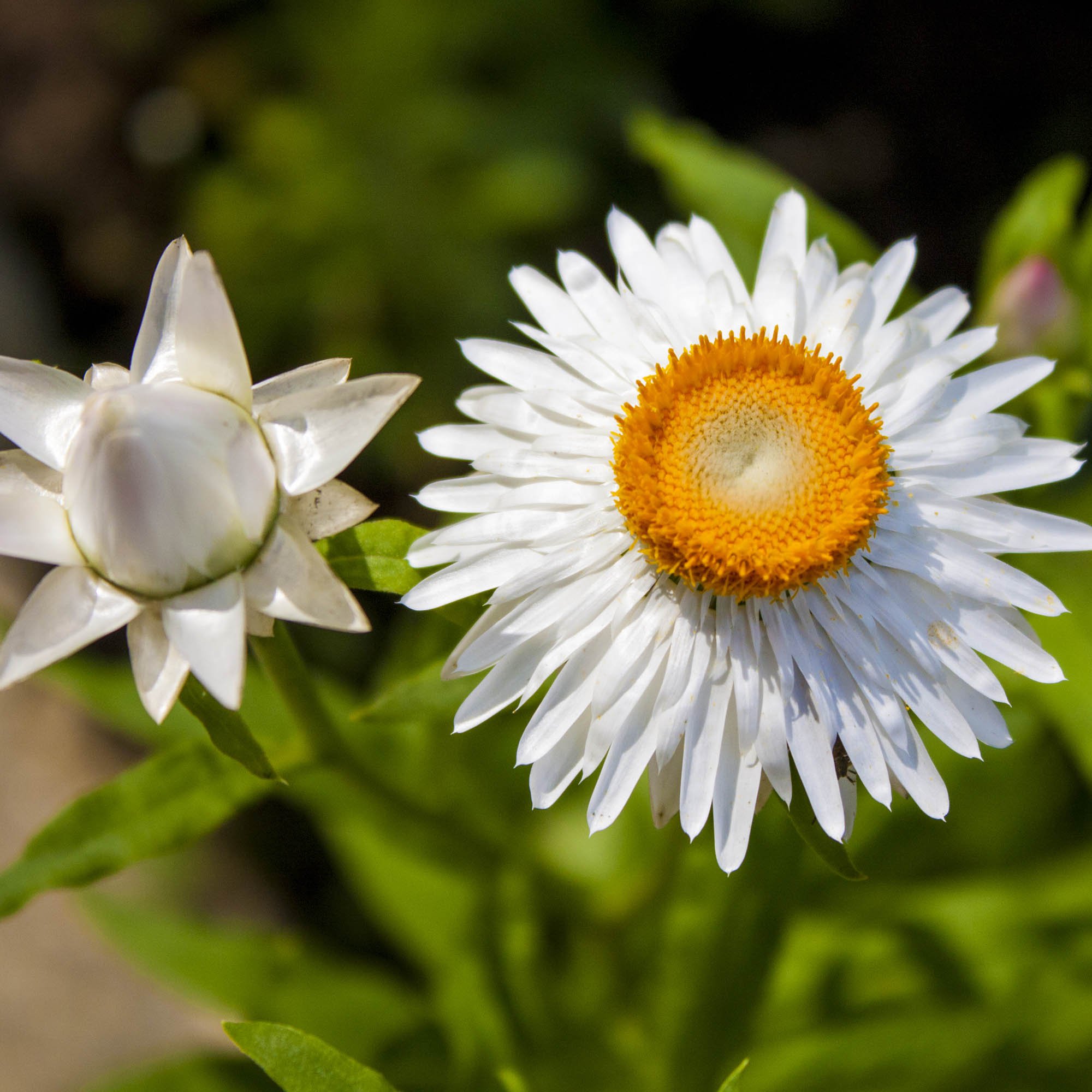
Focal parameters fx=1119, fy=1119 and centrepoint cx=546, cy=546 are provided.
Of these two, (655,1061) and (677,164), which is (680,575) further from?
(655,1061)

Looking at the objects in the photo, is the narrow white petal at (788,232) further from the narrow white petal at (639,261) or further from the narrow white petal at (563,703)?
the narrow white petal at (563,703)

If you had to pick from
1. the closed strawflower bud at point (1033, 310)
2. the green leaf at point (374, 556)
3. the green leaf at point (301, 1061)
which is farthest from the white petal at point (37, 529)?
the closed strawflower bud at point (1033, 310)

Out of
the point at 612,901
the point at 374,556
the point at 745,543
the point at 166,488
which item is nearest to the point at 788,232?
the point at 745,543

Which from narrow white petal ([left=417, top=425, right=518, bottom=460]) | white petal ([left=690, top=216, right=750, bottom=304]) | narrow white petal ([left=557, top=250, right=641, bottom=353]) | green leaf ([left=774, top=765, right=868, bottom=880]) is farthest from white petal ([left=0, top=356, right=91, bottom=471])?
green leaf ([left=774, top=765, right=868, bottom=880])

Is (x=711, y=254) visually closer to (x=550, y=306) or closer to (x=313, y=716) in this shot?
(x=550, y=306)

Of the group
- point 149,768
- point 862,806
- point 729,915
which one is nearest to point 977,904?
point 862,806

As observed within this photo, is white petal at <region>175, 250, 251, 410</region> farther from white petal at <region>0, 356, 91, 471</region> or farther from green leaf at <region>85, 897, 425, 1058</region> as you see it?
green leaf at <region>85, 897, 425, 1058</region>
